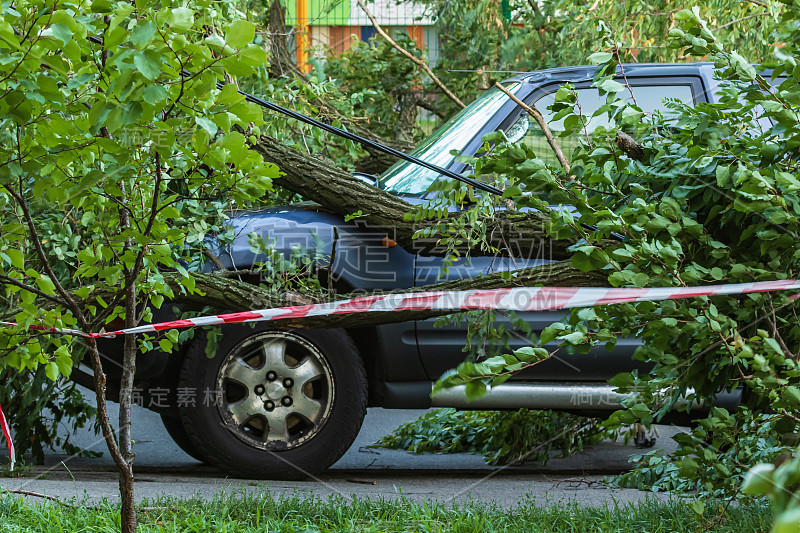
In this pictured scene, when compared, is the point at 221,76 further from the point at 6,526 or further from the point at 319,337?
the point at 319,337

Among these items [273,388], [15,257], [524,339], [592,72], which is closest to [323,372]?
[273,388]

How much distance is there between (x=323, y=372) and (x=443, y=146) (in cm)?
149

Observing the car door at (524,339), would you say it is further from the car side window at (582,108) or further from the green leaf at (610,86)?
the green leaf at (610,86)

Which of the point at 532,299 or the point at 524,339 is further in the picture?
the point at 524,339

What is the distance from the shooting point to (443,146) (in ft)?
16.1

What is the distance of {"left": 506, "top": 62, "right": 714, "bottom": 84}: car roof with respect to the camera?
487 cm

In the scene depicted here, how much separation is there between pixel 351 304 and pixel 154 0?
57.5 inches

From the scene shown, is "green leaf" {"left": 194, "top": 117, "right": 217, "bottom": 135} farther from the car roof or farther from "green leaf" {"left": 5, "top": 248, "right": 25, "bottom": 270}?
the car roof

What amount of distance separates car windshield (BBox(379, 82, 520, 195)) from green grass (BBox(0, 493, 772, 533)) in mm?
1890

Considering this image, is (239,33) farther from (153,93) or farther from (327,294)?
(327,294)

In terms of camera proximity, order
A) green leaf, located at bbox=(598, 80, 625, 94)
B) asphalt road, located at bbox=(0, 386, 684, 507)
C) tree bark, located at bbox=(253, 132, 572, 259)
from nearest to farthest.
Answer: green leaf, located at bbox=(598, 80, 625, 94)
asphalt road, located at bbox=(0, 386, 684, 507)
tree bark, located at bbox=(253, 132, 572, 259)

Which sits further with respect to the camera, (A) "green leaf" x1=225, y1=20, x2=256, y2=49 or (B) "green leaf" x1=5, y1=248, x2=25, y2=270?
(B) "green leaf" x1=5, y1=248, x2=25, y2=270

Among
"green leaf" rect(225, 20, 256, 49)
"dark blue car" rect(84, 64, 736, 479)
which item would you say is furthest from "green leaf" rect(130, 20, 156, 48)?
"dark blue car" rect(84, 64, 736, 479)

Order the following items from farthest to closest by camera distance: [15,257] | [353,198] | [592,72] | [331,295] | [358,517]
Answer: [592,72], [353,198], [331,295], [358,517], [15,257]
